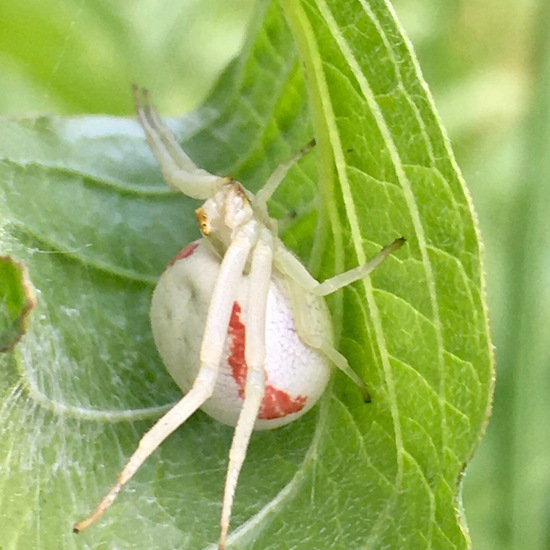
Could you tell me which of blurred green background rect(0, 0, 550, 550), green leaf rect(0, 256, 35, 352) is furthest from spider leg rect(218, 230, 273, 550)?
blurred green background rect(0, 0, 550, 550)

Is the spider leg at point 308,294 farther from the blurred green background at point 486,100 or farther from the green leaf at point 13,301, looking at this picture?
the blurred green background at point 486,100

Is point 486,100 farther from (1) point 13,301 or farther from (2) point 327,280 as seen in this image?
(1) point 13,301

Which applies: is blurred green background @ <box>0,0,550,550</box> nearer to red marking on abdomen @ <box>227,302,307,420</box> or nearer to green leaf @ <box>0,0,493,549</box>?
green leaf @ <box>0,0,493,549</box>

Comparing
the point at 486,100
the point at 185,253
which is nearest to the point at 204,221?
the point at 185,253

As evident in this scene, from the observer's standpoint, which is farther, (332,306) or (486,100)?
(486,100)

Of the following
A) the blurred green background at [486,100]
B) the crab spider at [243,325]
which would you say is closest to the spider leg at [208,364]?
the crab spider at [243,325]

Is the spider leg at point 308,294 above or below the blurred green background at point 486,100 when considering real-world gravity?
below

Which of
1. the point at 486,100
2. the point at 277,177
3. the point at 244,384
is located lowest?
the point at 244,384
